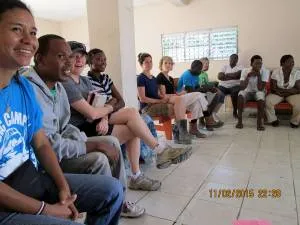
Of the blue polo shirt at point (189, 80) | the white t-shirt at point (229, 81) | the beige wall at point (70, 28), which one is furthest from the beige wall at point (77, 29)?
the blue polo shirt at point (189, 80)

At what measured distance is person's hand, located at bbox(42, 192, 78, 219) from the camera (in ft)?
3.18

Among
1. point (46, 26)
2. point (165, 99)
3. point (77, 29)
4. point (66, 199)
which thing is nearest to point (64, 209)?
point (66, 199)

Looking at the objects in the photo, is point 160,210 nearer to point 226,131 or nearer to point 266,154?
point 266,154

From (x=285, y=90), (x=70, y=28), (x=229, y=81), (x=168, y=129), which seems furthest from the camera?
(x=70, y=28)

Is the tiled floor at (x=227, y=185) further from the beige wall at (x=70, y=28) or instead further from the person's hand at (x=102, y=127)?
the beige wall at (x=70, y=28)

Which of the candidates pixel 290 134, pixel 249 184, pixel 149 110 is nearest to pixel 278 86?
pixel 290 134

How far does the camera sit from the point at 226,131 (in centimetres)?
407

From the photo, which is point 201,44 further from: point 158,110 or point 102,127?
point 102,127

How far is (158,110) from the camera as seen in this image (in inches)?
134

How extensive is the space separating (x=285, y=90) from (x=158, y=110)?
7.54 feet

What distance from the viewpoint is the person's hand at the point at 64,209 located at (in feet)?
3.18

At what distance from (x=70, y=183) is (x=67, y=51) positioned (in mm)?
707

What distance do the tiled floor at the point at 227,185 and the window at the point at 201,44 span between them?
2.94 m

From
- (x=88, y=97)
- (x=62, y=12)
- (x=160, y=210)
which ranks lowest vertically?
(x=160, y=210)
